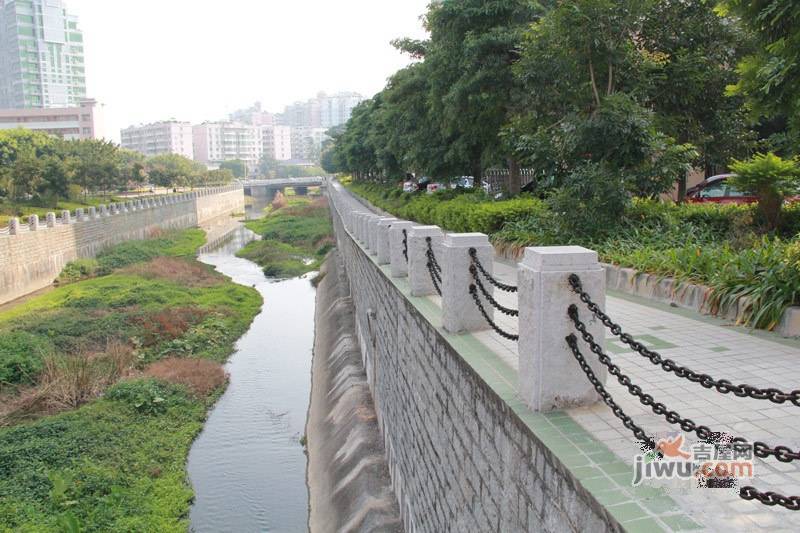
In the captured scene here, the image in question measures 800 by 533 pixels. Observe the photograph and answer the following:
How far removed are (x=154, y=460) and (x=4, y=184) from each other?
117 feet

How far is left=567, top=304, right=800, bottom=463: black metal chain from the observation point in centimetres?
246

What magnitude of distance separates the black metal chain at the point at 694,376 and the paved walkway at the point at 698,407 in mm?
179

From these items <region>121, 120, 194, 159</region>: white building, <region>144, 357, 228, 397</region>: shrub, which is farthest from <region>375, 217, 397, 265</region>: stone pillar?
<region>121, 120, 194, 159</region>: white building

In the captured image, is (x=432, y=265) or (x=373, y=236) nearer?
(x=432, y=265)

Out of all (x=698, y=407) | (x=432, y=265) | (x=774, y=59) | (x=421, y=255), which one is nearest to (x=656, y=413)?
(x=698, y=407)

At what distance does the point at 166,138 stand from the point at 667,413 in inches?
6790

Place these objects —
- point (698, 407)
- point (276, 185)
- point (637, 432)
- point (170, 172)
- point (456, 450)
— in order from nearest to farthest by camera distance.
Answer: point (637, 432), point (698, 407), point (456, 450), point (170, 172), point (276, 185)

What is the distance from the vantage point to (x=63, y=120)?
113 m

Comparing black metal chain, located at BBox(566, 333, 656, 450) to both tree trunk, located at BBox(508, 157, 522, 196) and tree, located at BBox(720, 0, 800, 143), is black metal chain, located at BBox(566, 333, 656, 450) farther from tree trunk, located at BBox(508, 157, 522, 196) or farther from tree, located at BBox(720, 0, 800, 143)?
tree trunk, located at BBox(508, 157, 522, 196)

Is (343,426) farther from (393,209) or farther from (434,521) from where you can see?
(393,209)

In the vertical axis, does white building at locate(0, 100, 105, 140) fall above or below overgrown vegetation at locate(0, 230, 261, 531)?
above

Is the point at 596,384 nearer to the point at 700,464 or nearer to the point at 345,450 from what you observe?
the point at 700,464

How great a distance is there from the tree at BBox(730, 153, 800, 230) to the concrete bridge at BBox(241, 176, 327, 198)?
310 ft

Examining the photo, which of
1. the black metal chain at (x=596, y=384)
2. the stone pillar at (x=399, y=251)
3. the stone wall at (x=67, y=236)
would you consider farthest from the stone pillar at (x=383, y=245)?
the stone wall at (x=67, y=236)
